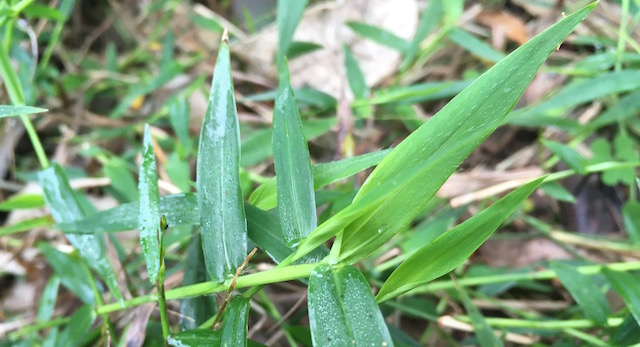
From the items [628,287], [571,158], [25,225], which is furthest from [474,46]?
[25,225]

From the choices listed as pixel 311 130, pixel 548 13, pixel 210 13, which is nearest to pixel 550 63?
pixel 548 13

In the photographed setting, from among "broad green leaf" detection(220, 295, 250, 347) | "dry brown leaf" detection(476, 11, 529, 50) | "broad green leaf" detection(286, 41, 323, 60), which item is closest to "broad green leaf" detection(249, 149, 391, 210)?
"broad green leaf" detection(220, 295, 250, 347)

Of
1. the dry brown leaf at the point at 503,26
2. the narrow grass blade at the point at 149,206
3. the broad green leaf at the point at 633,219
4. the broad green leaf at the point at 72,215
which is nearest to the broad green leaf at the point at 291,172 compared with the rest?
the narrow grass blade at the point at 149,206

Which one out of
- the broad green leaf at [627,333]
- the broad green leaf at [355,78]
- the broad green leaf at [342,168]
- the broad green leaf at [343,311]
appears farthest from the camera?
the broad green leaf at [355,78]

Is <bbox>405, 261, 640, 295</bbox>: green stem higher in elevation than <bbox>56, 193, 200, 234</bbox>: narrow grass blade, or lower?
lower

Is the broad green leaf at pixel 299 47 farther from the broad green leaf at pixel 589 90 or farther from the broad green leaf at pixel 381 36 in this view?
the broad green leaf at pixel 589 90

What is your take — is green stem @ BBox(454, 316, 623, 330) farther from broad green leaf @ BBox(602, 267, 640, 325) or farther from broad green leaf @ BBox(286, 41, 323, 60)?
broad green leaf @ BBox(286, 41, 323, 60)
